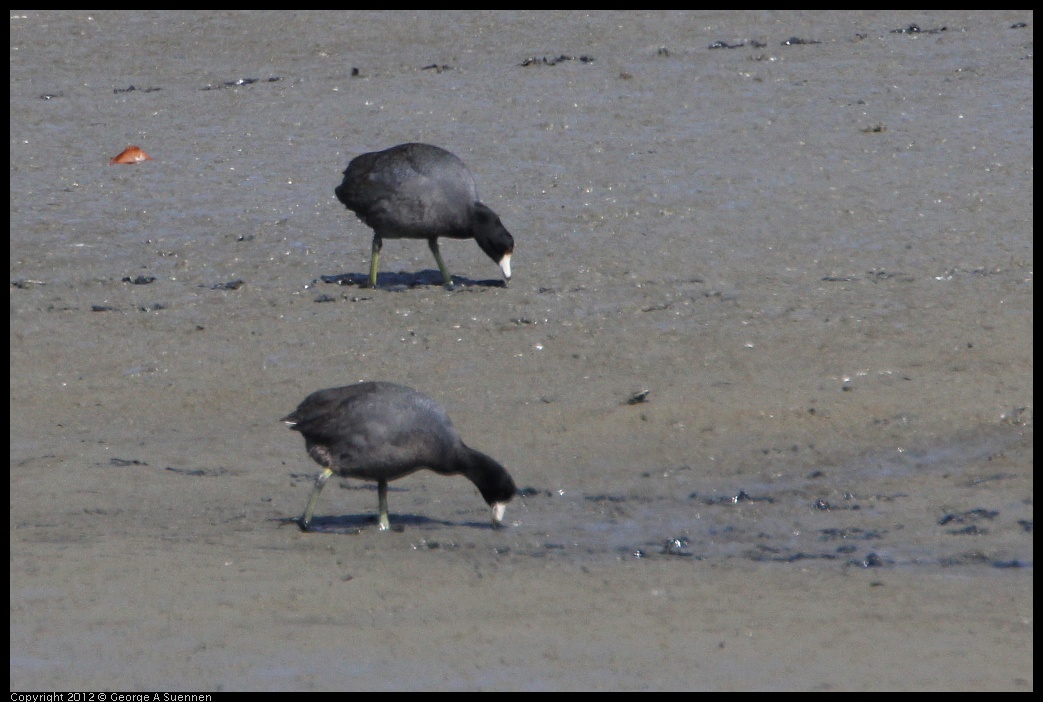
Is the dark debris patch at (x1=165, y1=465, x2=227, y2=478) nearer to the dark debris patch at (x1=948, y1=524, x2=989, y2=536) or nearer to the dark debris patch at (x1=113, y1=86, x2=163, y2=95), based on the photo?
the dark debris patch at (x1=948, y1=524, x2=989, y2=536)

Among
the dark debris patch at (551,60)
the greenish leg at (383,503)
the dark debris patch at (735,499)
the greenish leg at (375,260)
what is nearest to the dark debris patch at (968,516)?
the dark debris patch at (735,499)

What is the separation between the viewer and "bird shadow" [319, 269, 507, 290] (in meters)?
11.1

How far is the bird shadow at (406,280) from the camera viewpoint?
11.1 metres

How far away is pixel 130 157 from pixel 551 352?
5.95 meters

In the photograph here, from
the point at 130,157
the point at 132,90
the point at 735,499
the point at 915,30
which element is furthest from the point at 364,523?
the point at 915,30

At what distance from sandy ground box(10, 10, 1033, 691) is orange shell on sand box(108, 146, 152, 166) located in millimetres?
177

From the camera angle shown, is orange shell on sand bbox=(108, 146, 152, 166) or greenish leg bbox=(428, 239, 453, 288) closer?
greenish leg bbox=(428, 239, 453, 288)

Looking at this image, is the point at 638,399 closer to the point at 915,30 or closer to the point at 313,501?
the point at 313,501

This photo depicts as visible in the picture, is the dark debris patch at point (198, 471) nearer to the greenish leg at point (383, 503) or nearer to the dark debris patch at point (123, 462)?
the dark debris patch at point (123, 462)

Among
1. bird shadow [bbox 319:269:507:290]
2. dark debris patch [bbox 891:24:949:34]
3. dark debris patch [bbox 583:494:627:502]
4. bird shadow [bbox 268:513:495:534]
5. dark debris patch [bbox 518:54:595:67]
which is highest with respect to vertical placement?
dark debris patch [bbox 891:24:949:34]

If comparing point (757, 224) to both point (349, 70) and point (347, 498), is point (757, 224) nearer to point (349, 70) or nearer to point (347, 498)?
point (347, 498)

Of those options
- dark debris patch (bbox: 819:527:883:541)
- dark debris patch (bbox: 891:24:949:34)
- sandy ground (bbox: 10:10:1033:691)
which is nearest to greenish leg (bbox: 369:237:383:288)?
sandy ground (bbox: 10:10:1033:691)

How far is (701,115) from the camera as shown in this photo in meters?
14.5

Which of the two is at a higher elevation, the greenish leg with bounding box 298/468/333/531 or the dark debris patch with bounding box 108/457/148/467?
the greenish leg with bounding box 298/468/333/531
